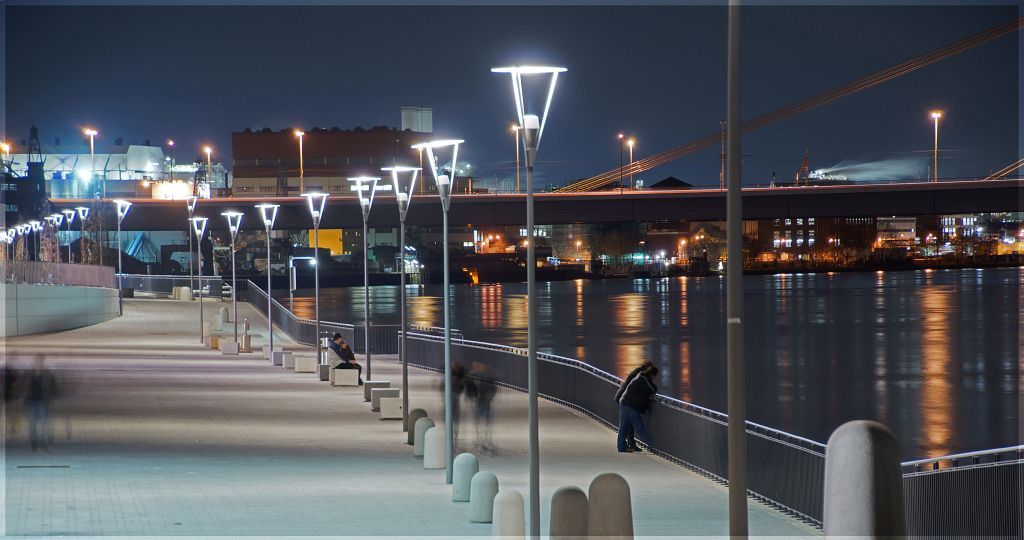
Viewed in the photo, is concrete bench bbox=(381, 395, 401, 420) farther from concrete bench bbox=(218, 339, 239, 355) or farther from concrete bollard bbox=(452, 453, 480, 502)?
concrete bench bbox=(218, 339, 239, 355)

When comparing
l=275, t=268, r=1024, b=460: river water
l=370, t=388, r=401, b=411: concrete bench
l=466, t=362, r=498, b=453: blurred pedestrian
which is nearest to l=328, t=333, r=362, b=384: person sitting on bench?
l=466, t=362, r=498, b=453: blurred pedestrian

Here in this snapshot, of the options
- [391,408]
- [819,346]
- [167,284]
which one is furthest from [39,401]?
[167,284]

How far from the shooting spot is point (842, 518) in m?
7.41

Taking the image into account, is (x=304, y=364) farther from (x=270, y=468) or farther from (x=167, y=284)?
(x=167, y=284)

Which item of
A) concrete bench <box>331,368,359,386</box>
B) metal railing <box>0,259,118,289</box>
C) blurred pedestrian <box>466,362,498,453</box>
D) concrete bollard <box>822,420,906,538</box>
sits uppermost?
metal railing <box>0,259,118,289</box>

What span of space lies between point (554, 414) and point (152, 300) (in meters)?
42.2

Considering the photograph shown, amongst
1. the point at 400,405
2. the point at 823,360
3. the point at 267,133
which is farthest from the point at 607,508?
the point at 267,133

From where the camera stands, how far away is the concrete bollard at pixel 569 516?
320 inches

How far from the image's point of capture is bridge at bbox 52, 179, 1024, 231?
70.8 metres

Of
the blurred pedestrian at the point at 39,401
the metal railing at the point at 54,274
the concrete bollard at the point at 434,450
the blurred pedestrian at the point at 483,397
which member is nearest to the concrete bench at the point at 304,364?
the blurred pedestrian at the point at 483,397

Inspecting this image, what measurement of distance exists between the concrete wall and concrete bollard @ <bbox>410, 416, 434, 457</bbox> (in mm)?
23481

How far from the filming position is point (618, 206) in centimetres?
7394

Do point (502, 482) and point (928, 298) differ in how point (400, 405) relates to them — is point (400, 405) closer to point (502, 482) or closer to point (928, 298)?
point (502, 482)

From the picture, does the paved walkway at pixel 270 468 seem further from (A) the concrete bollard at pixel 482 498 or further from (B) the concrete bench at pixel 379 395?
(B) the concrete bench at pixel 379 395
